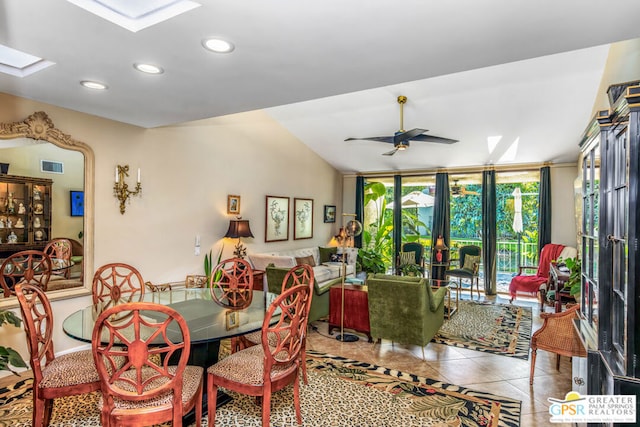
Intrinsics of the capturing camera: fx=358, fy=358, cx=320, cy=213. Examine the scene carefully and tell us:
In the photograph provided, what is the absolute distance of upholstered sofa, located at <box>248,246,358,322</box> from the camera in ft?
14.4

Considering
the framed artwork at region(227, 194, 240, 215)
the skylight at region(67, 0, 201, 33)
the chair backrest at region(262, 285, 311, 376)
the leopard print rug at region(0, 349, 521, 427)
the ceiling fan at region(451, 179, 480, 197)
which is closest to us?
the skylight at region(67, 0, 201, 33)

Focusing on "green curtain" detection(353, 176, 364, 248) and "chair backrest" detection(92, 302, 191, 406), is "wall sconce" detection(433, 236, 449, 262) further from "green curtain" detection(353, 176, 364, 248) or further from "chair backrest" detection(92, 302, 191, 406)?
"chair backrest" detection(92, 302, 191, 406)

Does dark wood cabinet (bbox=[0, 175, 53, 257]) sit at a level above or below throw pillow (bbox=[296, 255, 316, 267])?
above

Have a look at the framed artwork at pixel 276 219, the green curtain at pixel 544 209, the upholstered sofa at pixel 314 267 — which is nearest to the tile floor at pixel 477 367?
the upholstered sofa at pixel 314 267

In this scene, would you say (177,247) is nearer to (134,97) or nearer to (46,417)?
(134,97)

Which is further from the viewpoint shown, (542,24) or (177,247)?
(177,247)

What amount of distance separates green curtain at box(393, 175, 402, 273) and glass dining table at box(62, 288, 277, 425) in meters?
5.21

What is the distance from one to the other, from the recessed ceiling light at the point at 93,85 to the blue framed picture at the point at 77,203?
128 cm

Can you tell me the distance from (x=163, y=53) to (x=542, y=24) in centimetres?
216

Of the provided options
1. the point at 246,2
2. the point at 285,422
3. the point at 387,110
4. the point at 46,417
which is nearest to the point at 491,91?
the point at 387,110

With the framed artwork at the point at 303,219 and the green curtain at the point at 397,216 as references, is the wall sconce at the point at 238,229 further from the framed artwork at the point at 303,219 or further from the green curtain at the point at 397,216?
the green curtain at the point at 397,216

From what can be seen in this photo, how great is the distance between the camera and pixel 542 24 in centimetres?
184

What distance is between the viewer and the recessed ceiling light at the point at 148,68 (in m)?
2.43
